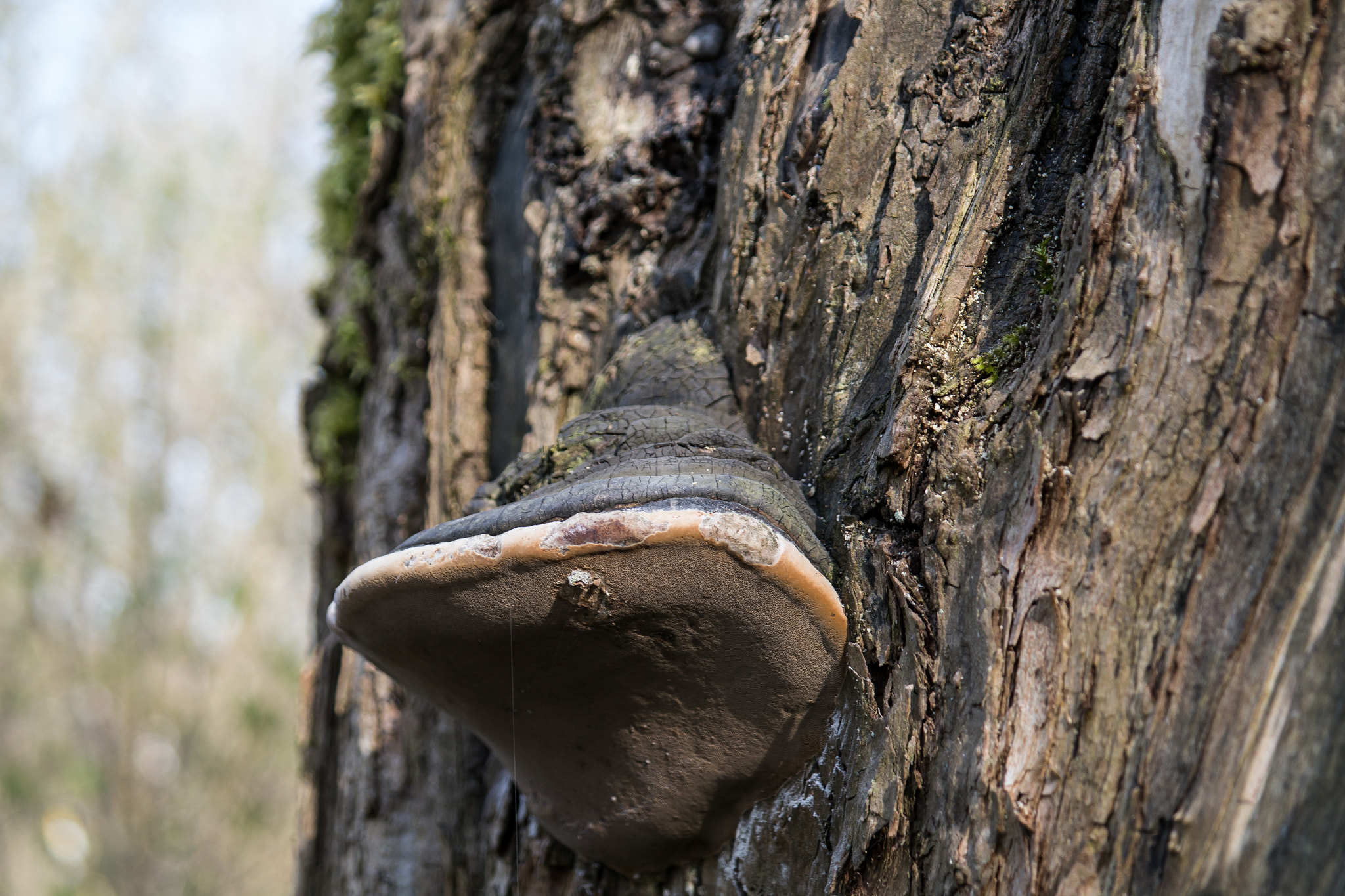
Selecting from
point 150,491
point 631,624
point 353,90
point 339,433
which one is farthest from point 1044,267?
point 150,491

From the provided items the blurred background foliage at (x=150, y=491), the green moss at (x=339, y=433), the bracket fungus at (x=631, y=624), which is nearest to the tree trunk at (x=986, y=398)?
the bracket fungus at (x=631, y=624)

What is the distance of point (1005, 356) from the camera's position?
1492 mm

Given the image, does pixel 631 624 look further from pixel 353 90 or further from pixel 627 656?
pixel 353 90

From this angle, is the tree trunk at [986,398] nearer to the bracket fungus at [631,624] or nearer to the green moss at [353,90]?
the bracket fungus at [631,624]

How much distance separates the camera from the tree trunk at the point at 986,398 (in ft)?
3.67

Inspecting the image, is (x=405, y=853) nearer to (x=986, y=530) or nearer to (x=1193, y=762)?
(x=986, y=530)

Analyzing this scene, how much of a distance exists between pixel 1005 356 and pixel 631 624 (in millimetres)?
749

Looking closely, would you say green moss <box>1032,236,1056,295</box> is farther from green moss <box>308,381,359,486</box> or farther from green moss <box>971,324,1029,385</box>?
green moss <box>308,381,359,486</box>

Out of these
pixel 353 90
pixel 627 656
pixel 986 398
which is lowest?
pixel 627 656

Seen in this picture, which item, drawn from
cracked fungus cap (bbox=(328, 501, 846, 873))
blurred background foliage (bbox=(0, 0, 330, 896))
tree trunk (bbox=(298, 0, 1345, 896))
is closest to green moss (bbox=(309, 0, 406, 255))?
tree trunk (bbox=(298, 0, 1345, 896))

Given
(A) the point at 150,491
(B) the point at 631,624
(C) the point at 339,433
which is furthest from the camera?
(A) the point at 150,491

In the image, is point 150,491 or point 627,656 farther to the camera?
point 150,491

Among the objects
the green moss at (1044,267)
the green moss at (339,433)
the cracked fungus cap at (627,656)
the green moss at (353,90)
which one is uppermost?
the green moss at (353,90)

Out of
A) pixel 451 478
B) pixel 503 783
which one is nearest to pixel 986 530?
pixel 503 783
